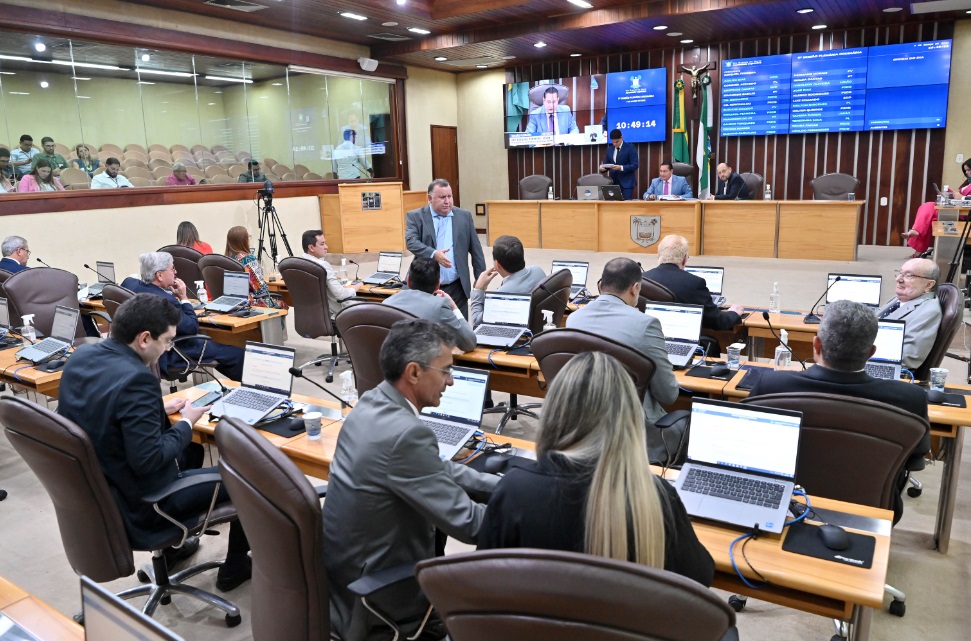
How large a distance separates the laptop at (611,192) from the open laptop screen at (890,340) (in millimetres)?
7529

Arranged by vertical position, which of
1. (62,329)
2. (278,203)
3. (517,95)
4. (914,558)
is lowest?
(914,558)

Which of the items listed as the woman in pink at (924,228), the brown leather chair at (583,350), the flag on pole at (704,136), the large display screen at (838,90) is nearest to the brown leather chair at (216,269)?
the brown leather chair at (583,350)

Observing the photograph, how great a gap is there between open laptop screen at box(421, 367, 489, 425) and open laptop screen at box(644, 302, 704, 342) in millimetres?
1425

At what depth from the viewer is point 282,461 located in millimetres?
1610

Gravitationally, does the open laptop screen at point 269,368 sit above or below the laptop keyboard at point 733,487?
above

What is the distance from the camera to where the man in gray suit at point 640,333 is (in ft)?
10.1

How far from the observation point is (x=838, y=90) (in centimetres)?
1072

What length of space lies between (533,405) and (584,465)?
354 cm

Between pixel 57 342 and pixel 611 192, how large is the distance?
8.16 m

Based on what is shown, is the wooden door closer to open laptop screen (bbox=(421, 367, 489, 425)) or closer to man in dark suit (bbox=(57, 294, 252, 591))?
open laptop screen (bbox=(421, 367, 489, 425))

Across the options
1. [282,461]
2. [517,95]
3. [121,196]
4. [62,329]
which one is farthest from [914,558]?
[517,95]

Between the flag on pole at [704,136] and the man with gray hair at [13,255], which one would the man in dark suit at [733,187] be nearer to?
the flag on pole at [704,136]

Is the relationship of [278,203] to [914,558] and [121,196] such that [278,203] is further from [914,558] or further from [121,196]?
[914,558]

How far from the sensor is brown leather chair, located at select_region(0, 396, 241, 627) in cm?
214
